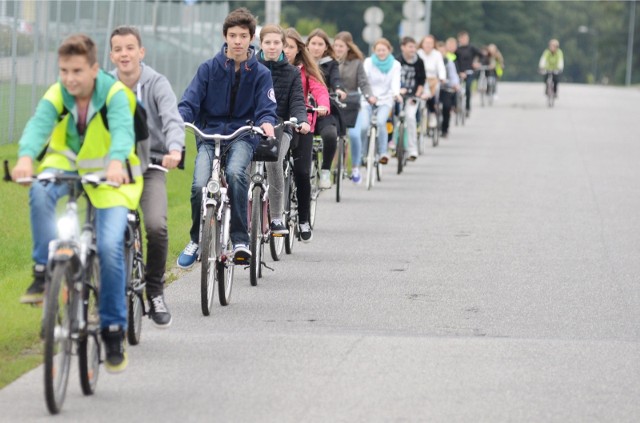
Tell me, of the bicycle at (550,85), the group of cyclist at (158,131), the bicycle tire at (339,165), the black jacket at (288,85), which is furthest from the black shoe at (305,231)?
the bicycle at (550,85)

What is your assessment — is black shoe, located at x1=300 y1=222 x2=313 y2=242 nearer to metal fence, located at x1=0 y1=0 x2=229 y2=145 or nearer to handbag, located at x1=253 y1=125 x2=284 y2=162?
handbag, located at x1=253 y1=125 x2=284 y2=162

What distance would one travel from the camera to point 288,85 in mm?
11977

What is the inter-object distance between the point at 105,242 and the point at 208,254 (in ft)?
7.37

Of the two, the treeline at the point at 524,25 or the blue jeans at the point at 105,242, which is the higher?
the treeline at the point at 524,25

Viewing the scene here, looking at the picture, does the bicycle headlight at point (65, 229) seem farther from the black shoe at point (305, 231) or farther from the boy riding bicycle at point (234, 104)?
the black shoe at point (305, 231)

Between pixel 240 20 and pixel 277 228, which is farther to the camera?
pixel 277 228

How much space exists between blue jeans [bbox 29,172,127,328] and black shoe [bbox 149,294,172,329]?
112 centimetres

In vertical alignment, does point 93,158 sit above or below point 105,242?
above

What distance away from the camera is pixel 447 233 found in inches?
598

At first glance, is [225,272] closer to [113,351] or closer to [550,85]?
[113,351]

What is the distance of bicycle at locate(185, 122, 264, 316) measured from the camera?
9.50m

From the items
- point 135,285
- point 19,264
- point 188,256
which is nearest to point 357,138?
point 19,264

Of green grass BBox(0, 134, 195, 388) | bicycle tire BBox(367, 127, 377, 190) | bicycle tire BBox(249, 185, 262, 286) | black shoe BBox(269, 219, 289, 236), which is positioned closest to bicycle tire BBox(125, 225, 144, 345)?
green grass BBox(0, 134, 195, 388)

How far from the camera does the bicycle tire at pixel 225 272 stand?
386 inches
